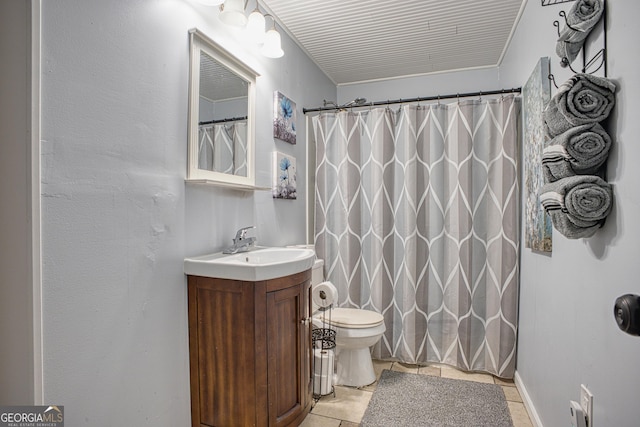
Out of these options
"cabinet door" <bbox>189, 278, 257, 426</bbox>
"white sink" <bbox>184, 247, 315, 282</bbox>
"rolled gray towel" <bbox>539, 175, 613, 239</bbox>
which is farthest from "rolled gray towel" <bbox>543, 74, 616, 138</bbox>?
"cabinet door" <bbox>189, 278, 257, 426</bbox>

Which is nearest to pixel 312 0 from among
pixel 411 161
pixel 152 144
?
pixel 411 161

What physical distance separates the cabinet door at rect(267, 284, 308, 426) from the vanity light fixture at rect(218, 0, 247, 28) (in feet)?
4.44

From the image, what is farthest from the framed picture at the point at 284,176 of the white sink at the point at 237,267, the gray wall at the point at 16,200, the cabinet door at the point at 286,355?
the gray wall at the point at 16,200

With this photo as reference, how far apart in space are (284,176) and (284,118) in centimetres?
42

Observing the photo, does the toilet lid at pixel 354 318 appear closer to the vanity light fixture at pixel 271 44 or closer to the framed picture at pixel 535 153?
the framed picture at pixel 535 153

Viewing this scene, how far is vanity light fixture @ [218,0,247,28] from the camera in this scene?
1699mm

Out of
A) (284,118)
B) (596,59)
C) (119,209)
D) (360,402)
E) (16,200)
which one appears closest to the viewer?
(16,200)

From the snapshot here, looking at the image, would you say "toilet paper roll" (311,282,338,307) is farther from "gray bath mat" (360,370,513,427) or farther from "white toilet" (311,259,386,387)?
"gray bath mat" (360,370,513,427)

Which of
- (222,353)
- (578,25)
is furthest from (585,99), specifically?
(222,353)

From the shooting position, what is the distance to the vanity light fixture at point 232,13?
1.70m

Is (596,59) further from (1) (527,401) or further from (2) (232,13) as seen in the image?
(1) (527,401)

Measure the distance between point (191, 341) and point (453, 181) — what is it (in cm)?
200

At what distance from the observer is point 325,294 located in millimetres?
2256

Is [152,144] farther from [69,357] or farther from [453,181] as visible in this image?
[453,181]
